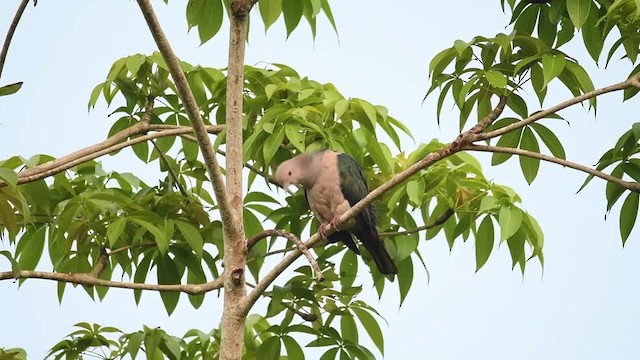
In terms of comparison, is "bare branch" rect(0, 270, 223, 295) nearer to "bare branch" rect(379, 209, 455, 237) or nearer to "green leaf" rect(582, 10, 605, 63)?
"bare branch" rect(379, 209, 455, 237)

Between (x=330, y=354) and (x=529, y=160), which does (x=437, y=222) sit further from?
(x=330, y=354)

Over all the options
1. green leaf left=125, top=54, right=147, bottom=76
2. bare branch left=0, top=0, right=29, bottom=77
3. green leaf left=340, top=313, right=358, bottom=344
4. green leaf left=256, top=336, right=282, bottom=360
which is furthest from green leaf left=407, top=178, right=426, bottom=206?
bare branch left=0, top=0, right=29, bottom=77

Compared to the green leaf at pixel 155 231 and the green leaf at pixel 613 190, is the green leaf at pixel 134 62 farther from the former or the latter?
the green leaf at pixel 613 190

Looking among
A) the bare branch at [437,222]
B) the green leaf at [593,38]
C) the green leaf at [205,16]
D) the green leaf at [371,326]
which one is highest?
the green leaf at [205,16]

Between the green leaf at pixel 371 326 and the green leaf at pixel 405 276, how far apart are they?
0.23m

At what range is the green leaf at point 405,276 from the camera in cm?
562

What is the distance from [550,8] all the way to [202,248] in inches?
88.0

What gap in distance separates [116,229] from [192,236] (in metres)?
0.50

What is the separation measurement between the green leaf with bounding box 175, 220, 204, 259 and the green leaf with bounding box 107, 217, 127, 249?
0.39 m

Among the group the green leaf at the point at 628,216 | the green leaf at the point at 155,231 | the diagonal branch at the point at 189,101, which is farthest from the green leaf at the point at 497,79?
the green leaf at the point at 155,231

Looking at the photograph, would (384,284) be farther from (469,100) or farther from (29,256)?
(29,256)

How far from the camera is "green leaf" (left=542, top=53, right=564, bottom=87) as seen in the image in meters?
4.62

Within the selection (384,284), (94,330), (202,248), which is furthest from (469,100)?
(94,330)

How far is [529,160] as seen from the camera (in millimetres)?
5391
